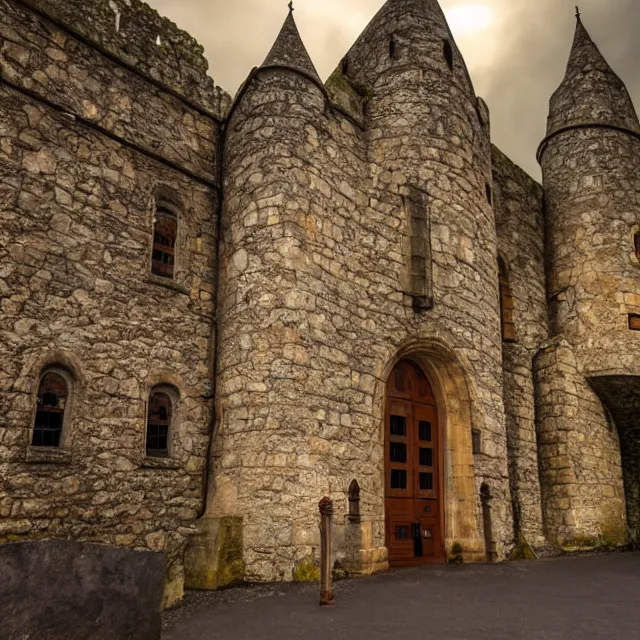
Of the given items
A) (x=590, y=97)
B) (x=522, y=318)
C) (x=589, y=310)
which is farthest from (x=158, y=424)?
(x=590, y=97)

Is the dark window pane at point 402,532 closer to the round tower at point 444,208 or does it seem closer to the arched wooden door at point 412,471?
the arched wooden door at point 412,471

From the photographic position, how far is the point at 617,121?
14266 millimetres

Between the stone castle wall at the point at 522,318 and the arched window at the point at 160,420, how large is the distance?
625cm

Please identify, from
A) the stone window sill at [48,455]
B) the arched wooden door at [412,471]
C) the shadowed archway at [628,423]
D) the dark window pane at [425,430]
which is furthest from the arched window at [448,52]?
the stone window sill at [48,455]

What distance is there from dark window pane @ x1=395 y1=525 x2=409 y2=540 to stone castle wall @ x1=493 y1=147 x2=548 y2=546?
2.94m

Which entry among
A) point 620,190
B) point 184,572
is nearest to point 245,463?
point 184,572

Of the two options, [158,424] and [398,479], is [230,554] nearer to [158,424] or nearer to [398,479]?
[158,424]

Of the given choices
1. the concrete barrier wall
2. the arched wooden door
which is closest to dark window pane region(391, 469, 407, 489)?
the arched wooden door

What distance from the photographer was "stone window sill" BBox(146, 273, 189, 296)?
8523mm

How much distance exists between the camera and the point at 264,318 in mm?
8445

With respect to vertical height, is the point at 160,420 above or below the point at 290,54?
below

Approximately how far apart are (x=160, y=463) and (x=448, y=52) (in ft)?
27.6

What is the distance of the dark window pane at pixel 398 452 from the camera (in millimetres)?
9695

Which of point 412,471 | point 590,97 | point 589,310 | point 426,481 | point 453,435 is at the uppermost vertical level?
point 590,97
